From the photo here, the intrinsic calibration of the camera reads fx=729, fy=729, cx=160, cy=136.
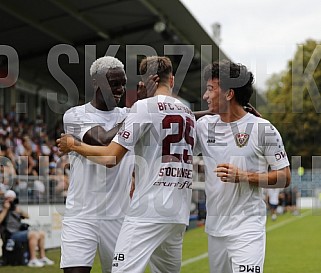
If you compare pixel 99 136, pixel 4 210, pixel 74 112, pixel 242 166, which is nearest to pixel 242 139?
pixel 242 166

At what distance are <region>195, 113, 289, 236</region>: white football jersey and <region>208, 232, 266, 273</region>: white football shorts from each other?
68 mm

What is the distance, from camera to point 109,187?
22.2 feet

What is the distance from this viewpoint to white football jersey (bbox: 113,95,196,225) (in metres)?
5.98

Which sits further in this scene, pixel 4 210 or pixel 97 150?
pixel 4 210

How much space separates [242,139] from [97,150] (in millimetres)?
1248

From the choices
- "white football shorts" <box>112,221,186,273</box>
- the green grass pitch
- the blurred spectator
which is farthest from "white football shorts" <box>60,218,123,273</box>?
the blurred spectator

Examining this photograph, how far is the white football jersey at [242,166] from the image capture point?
20.4 feet

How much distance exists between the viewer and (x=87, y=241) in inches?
259

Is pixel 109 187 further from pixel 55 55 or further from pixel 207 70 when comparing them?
pixel 55 55

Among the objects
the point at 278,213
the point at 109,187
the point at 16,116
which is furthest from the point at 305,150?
the point at 109,187

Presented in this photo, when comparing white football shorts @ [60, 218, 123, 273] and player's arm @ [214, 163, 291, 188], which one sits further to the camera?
white football shorts @ [60, 218, 123, 273]

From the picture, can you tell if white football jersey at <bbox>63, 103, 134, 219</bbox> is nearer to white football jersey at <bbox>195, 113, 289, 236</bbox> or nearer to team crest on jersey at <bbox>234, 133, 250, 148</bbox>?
white football jersey at <bbox>195, 113, 289, 236</bbox>

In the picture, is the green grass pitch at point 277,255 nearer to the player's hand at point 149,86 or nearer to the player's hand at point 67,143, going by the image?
the player's hand at point 67,143

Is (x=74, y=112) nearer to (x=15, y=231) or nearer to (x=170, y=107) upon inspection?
(x=170, y=107)
